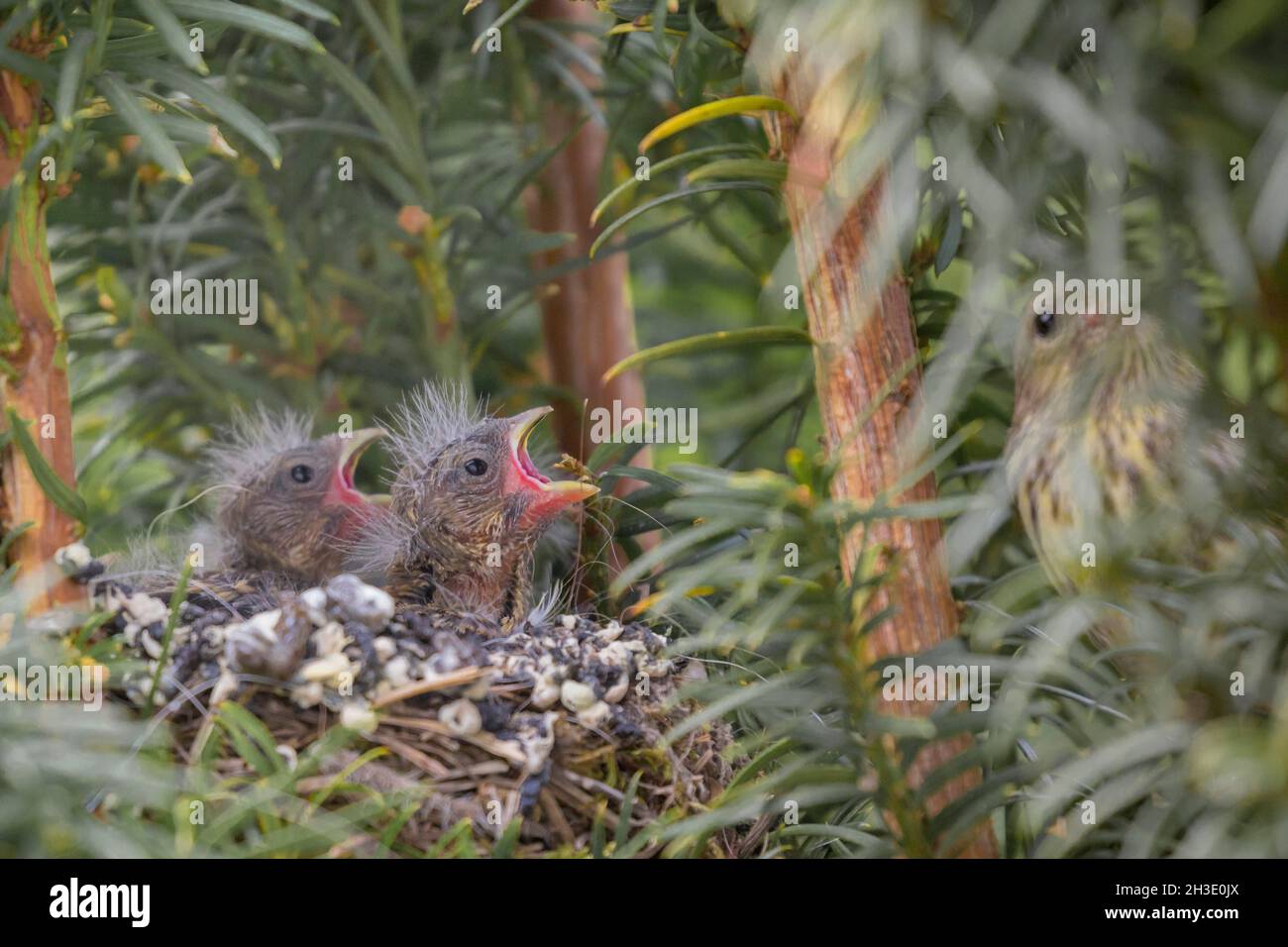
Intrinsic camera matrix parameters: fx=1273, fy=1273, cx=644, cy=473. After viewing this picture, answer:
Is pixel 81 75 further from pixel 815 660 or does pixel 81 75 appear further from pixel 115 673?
pixel 815 660

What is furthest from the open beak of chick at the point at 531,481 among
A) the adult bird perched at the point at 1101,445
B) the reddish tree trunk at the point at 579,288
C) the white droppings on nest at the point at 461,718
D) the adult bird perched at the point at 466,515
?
the adult bird perched at the point at 1101,445

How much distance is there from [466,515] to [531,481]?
88 mm

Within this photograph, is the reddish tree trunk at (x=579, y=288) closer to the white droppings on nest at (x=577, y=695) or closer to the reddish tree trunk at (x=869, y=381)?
the white droppings on nest at (x=577, y=695)

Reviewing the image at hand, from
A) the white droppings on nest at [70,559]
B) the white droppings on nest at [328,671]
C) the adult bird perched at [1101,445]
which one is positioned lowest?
the white droppings on nest at [328,671]

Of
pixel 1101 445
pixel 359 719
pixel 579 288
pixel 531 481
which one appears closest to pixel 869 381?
pixel 1101 445

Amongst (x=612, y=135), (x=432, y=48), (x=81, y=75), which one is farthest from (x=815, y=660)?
(x=432, y=48)

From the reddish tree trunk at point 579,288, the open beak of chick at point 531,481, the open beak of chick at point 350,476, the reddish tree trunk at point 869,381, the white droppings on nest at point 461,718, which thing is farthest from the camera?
the reddish tree trunk at point 579,288

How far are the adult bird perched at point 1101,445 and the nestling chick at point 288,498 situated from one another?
2.45 feet

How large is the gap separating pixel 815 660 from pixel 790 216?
310 mm

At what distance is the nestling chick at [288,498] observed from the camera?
1.51 metres

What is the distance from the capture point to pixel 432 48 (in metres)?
1.57

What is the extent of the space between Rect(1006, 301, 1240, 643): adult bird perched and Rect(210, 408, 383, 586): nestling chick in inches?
29.4

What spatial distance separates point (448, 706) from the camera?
3.18 ft

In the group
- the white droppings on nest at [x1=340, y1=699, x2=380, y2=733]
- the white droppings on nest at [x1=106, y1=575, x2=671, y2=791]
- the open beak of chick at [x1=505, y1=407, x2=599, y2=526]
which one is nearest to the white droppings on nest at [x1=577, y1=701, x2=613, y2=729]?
the white droppings on nest at [x1=106, y1=575, x2=671, y2=791]
